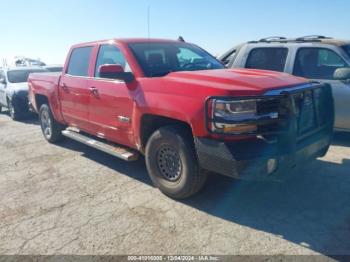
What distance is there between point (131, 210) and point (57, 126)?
11.8 ft

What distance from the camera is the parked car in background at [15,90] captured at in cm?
1018

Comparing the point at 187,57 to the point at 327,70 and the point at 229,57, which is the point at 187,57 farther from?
the point at 327,70

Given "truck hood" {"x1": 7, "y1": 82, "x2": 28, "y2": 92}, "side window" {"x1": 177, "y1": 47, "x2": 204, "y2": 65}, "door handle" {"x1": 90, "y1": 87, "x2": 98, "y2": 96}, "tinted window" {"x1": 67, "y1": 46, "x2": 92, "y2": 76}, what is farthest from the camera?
"truck hood" {"x1": 7, "y1": 82, "x2": 28, "y2": 92}

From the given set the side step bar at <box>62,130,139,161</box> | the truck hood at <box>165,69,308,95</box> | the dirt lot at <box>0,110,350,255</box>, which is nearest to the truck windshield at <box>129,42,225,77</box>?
the truck hood at <box>165,69,308,95</box>

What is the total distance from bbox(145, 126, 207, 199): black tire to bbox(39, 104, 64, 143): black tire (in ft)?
10.9

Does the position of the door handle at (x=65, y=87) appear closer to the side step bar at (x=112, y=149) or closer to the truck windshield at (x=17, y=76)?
the side step bar at (x=112, y=149)

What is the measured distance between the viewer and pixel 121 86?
4.34 metres

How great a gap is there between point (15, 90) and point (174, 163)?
818 cm

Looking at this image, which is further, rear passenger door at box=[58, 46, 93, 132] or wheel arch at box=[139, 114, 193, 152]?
rear passenger door at box=[58, 46, 93, 132]

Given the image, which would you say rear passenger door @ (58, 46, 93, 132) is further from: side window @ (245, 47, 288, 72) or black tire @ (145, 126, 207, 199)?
side window @ (245, 47, 288, 72)

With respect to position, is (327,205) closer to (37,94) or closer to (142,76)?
(142,76)

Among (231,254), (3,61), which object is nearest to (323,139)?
(231,254)

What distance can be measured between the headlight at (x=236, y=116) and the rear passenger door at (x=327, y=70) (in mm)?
3275

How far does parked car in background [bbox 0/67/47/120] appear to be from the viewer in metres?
10.2
